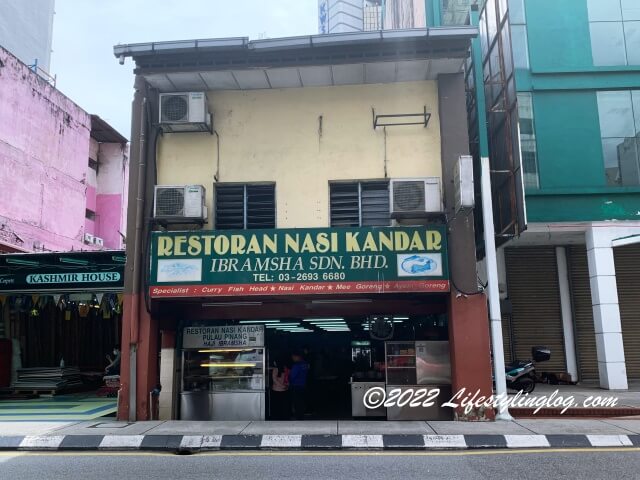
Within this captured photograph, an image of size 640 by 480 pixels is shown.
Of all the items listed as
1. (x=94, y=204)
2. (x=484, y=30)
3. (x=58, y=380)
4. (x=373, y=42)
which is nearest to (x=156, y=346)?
(x=58, y=380)

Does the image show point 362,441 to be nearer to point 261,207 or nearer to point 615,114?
point 261,207

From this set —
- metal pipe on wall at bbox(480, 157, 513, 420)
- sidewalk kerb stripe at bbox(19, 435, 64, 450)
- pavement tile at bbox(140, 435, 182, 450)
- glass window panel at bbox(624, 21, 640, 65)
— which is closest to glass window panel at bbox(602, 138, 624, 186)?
glass window panel at bbox(624, 21, 640, 65)

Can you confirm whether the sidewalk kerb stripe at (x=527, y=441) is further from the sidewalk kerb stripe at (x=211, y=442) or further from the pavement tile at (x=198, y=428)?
the sidewalk kerb stripe at (x=211, y=442)

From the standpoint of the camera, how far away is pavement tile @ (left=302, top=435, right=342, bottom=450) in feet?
28.9

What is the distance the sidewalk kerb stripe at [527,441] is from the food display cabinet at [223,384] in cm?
531

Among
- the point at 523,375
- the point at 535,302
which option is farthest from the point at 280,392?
the point at 535,302

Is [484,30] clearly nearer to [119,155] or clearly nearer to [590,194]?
[590,194]

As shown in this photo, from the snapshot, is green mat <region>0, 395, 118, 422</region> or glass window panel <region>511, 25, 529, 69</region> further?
glass window panel <region>511, 25, 529, 69</region>

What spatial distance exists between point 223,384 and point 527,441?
6.33m

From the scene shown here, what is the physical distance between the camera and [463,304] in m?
10.9

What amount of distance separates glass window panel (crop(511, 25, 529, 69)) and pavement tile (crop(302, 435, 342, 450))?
35.5 feet

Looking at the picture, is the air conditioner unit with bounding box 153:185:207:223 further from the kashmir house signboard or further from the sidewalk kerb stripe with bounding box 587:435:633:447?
the sidewalk kerb stripe with bounding box 587:435:633:447

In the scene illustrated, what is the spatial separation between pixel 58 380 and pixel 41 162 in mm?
9638

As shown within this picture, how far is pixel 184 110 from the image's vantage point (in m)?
11.8
